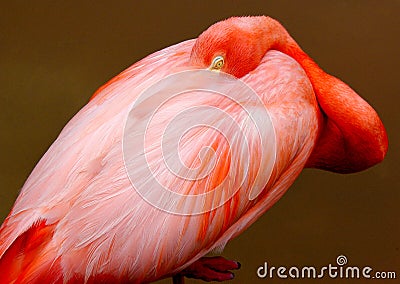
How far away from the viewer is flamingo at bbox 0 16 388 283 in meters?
1.20

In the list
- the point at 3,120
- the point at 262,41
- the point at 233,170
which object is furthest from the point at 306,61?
the point at 3,120

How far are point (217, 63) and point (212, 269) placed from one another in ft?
1.75

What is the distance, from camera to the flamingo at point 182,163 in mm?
1199

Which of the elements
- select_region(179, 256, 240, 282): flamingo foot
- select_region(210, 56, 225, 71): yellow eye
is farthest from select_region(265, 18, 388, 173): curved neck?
select_region(179, 256, 240, 282): flamingo foot

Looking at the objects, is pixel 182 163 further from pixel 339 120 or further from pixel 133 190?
pixel 339 120

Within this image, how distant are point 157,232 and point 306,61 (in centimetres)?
65

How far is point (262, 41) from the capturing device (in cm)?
148

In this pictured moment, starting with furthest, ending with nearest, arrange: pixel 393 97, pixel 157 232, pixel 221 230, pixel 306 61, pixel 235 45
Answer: pixel 393 97
pixel 306 61
pixel 235 45
pixel 221 230
pixel 157 232

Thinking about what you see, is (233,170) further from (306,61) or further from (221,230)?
(306,61)

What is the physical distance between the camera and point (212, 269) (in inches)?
60.7

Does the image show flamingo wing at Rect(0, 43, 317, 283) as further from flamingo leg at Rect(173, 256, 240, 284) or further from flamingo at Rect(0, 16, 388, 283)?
flamingo leg at Rect(173, 256, 240, 284)

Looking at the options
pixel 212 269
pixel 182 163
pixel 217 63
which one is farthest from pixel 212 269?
pixel 217 63

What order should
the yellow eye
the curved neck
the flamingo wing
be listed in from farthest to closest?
the curved neck
the yellow eye
the flamingo wing

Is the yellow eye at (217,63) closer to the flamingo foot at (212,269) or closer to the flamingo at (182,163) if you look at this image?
the flamingo at (182,163)
